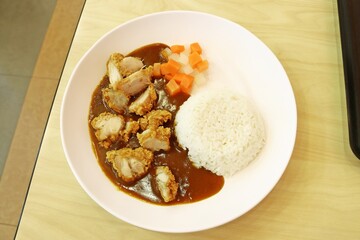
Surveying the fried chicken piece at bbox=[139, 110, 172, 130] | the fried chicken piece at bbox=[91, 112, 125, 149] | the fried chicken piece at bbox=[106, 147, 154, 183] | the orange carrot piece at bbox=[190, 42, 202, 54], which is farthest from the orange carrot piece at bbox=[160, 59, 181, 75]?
the fried chicken piece at bbox=[106, 147, 154, 183]

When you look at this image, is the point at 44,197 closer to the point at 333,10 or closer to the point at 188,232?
the point at 188,232

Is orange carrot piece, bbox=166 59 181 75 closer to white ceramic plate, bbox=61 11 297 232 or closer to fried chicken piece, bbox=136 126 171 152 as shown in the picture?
white ceramic plate, bbox=61 11 297 232

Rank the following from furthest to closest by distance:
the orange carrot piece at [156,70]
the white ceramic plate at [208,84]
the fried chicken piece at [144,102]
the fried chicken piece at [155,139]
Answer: the orange carrot piece at [156,70], the fried chicken piece at [144,102], the fried chicken piece at [155,139], the white ceramic plate at [208,84]

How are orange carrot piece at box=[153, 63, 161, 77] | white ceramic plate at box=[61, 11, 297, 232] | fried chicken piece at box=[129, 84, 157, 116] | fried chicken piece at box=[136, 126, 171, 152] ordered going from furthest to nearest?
orange carrot piece at box=[153, 63, 161, 77] → fried chicken piece at box=[129, 84, 157, 116] → fried chicken piece at box=[136, 126, 171, 152] → white ceramic plate at box=[61, 11, 297, 232]

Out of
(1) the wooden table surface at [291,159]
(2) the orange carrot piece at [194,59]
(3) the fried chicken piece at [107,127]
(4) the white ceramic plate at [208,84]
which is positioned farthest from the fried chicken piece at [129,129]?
(2) the orange carrot piece at [194,59]

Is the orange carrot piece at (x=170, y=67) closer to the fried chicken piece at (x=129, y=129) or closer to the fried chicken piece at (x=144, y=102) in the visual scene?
the fried chicken piece at (x=144, y=102)

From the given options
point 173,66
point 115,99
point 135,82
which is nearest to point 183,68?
point 173,66
